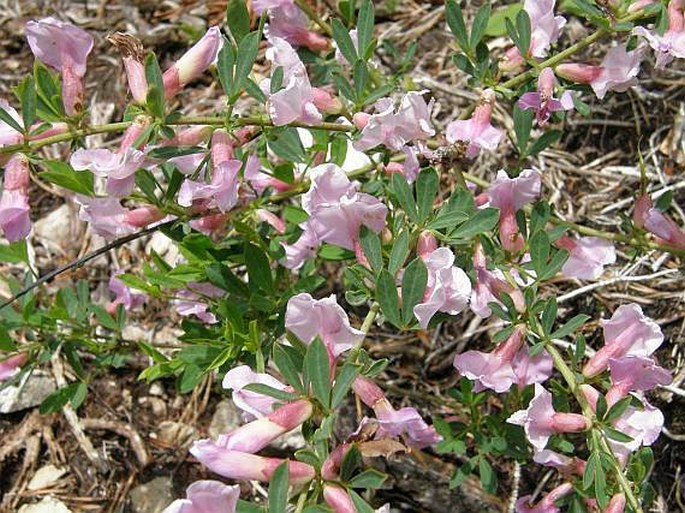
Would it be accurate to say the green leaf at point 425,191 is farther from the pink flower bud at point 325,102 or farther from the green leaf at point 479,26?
the green leaf at point 479,26

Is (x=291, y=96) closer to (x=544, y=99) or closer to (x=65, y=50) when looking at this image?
(x=65, y=50)

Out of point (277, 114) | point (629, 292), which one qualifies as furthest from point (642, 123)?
point (277, 114)

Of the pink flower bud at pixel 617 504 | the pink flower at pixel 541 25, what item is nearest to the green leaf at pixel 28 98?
the pink flower at pixel 541 25

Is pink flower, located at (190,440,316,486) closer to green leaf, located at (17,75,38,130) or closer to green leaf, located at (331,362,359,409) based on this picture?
green leaf, located at (331,362,359,409)

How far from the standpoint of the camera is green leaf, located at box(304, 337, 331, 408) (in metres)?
1.36

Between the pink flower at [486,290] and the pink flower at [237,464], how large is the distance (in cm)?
56

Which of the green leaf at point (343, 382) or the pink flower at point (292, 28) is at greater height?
the pink flower at point (292, 28)

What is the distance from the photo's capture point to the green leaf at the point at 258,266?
6.20 feet

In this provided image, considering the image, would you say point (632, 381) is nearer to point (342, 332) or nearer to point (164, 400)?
point (342, 332)

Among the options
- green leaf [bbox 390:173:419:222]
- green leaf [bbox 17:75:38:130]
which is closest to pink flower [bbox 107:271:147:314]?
green leaf [bbox 17:75:38:130]

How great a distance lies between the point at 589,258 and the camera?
195cm

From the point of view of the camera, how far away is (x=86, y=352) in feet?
9.07

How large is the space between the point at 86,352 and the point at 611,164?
1.77m

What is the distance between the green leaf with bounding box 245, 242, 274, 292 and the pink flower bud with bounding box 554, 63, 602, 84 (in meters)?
0.74
